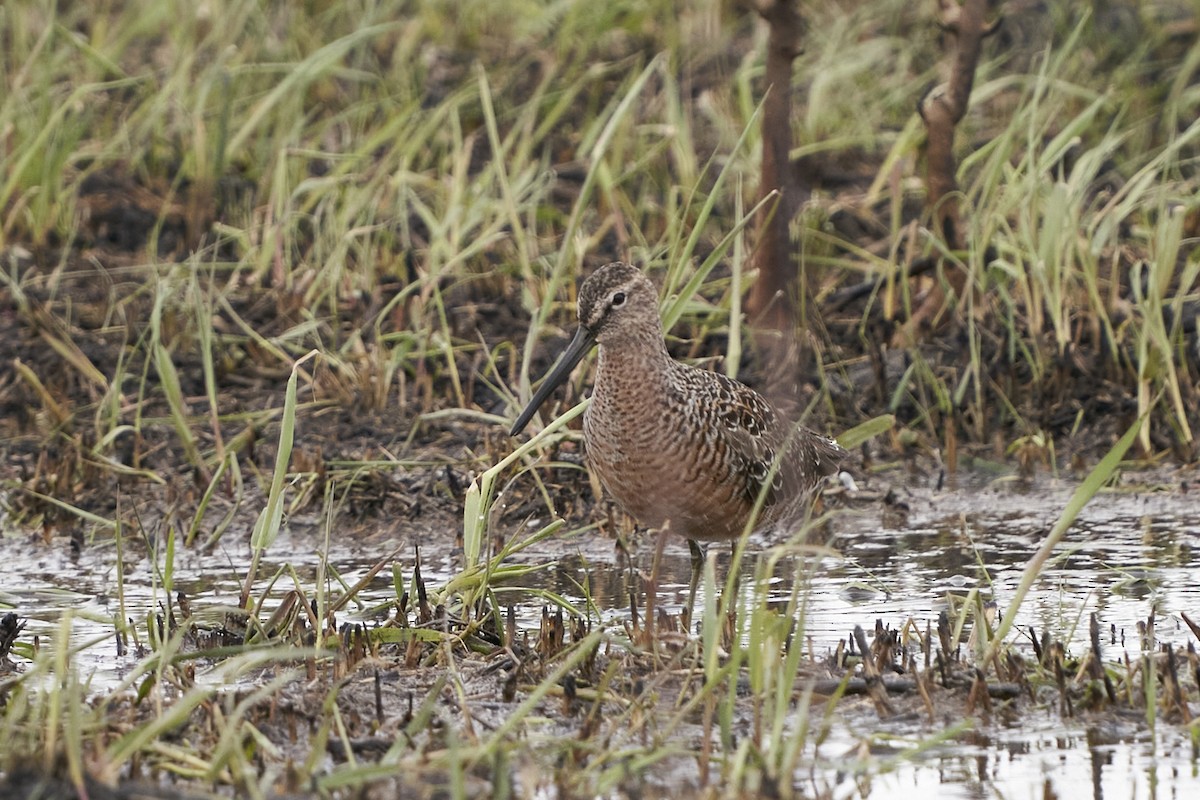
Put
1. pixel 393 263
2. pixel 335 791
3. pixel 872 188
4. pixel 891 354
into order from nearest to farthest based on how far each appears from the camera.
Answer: pixel 335 791 < pixel 891 354 < pixel 393 263 < pixel 872 188

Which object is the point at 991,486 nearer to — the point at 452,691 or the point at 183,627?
the point at 452,691

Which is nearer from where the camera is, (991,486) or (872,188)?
(991,486)

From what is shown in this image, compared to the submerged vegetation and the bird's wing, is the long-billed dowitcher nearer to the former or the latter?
the bird's wing

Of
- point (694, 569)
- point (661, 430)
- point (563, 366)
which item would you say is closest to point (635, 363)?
point (661, 430)

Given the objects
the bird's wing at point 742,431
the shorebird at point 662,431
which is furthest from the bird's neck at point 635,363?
the bird's wing at point 742,431

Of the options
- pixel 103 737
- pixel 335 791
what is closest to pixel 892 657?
pixel 335 791

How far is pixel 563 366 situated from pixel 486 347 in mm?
1143

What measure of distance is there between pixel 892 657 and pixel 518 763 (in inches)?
44.9

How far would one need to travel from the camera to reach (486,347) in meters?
6.60

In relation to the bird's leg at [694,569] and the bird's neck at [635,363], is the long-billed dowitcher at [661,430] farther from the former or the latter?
the bird's leg at [694,569]

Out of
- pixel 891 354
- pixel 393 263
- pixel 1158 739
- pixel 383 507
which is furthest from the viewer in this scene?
pixel 393 263

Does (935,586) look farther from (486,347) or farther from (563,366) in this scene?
(486,347)

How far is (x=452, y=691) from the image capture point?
4.39 metres

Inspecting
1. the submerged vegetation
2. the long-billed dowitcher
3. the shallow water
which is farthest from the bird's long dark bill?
the shallow water
